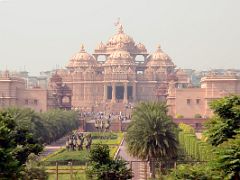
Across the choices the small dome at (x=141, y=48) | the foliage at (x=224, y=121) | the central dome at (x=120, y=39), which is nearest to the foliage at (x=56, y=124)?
the foliage at (x=224, y=121)

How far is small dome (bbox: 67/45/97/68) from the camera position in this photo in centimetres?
10300

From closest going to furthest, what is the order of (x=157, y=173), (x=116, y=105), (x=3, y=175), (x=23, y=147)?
(x=3, y=175), (x=23, y=147), (x=157, y=173), (x=116, y=105)

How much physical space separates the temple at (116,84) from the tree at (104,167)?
58576 mm

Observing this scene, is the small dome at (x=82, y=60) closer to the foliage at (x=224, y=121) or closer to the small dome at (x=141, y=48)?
the small dome at (x=141, y=48)

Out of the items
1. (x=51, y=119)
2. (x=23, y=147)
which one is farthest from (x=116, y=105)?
(x=23, y=147)

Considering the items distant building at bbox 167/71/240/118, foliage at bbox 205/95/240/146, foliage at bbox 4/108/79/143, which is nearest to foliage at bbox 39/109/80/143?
foliage at bbox 4/108/79/143

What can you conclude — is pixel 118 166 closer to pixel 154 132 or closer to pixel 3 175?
pixel 3 175

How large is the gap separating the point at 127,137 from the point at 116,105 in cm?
6758

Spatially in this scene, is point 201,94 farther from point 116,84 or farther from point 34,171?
point 34,171

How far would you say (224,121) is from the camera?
18.1 metres

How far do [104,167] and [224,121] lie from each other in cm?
332

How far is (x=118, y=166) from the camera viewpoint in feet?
59.4

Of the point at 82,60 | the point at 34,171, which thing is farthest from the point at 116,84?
the point at 34,171

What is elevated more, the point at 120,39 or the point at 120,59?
the point at 120,39
